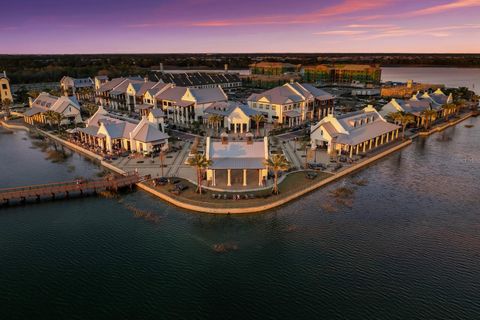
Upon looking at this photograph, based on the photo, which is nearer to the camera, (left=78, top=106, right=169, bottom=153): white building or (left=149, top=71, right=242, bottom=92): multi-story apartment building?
(left=78, top=106, right=169, bottom=153): white building

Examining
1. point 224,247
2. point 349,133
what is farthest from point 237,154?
point 349,133

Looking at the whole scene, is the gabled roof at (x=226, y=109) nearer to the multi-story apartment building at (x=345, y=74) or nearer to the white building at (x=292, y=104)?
the white building at (x=292, y=104)

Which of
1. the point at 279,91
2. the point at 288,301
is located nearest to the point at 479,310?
the point at 288,301

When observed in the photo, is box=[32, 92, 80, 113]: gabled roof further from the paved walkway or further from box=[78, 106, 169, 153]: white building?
the paved walkway

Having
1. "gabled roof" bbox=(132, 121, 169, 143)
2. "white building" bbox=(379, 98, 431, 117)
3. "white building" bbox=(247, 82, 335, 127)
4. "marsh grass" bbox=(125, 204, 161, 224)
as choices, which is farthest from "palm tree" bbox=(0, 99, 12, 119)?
"white building" bbox=(379, 98, 431, 117)

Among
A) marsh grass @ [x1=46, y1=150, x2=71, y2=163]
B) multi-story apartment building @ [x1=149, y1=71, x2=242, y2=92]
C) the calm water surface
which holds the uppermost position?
multi-story apartment building @ [x1=149, y1=71, x2=242, y2=92]

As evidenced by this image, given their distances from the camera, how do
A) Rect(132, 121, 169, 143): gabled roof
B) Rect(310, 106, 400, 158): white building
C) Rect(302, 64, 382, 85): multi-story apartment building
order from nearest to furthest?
Rect(132, 121, 169, 143): gabled roof
Rect(310, 106, 400, 158): white building
Rect(302, 64, 382, 85): multi-story apartment building

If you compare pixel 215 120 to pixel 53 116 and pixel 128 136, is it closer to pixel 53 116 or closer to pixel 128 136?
pixel 128 136
